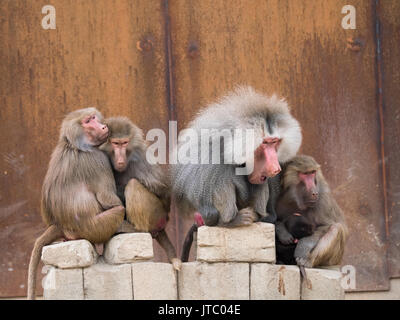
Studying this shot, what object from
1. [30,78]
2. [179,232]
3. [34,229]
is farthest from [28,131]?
[179,232]

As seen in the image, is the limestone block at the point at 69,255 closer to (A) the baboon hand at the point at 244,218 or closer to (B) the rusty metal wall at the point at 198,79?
→ (A) the baboon hand at the point at 244,218

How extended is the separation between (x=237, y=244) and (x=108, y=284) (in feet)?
2.38

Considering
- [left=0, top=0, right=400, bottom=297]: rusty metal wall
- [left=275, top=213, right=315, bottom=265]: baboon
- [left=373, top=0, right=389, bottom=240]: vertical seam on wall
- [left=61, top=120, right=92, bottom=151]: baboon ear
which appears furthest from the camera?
[left=373, top=0, right=389, bottom=240]: vertical seam on wall

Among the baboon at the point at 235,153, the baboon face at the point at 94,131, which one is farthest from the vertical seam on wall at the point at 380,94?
the baboon face at the point at 94,131

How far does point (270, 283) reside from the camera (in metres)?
3.95

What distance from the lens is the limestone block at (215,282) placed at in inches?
155

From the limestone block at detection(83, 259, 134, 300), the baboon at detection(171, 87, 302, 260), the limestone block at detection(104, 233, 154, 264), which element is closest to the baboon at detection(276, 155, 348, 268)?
the baboon at detection(171, 87, 302, 260)

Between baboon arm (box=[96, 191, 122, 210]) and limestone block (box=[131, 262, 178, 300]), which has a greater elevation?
baboon arm (box=[96, 191, 122, 210])

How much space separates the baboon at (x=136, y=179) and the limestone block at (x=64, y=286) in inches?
17.2

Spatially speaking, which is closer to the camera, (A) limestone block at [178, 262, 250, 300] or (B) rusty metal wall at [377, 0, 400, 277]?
(A) limestone block at [178, 262, 250, 300]

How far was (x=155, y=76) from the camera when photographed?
5270mm

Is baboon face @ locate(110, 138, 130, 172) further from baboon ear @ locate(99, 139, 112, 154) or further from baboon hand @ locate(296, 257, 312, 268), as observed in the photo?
baboon hand @ locate(296, 257, 312, 268)

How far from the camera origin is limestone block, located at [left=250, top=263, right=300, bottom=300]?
3947 mm

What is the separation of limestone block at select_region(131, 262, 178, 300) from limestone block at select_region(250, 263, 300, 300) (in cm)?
44
